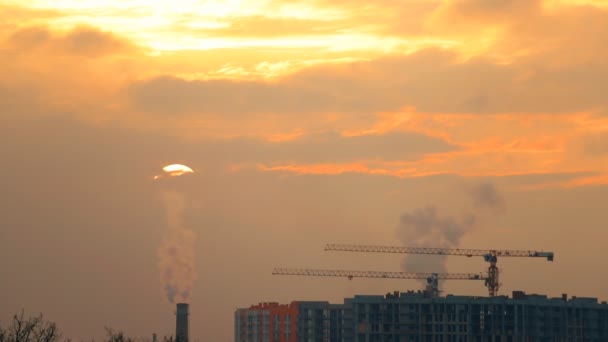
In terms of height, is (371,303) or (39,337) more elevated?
(371,303)

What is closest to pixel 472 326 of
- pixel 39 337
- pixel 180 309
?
pixel 180 309

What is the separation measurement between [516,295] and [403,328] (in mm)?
17664

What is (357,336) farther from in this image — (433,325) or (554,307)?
(554,307)

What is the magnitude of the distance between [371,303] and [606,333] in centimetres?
3318

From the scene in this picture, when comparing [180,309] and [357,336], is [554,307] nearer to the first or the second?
[357,336]

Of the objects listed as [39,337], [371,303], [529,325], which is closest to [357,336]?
[371,303]

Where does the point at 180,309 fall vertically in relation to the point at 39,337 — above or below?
above

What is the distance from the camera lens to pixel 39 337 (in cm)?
8812

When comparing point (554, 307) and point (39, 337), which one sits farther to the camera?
point (554, 307)

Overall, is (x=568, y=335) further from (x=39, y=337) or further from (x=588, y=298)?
(x=39, y=337)

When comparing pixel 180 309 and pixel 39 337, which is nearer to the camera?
pixel 39 337

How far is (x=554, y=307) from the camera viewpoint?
620 feet

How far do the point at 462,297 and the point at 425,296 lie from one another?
6.64 metres

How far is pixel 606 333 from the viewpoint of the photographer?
188750 millimetres
